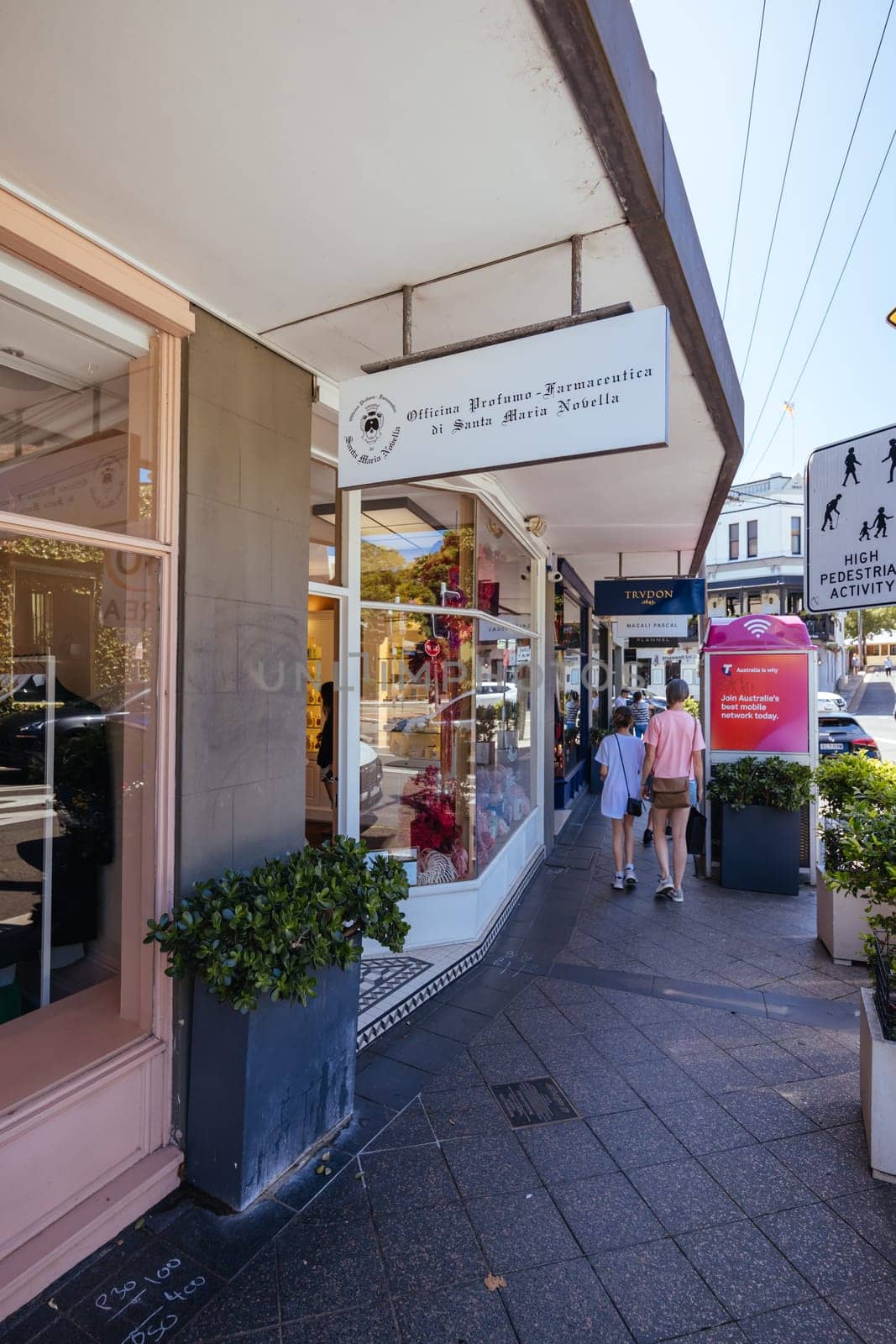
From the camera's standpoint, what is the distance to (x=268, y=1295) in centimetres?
207

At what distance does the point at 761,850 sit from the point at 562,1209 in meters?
4.64

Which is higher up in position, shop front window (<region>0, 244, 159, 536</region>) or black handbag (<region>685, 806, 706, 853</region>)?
shop front window (<region>0, 244, 159, 536</region>)

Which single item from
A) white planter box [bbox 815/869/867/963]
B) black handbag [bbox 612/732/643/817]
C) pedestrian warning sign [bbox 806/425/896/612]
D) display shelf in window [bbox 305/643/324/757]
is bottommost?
white planter box [bbox 815/869/867/963]

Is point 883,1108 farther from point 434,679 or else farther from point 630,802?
point 630,802

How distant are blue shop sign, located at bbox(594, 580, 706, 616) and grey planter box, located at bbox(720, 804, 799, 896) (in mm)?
3265

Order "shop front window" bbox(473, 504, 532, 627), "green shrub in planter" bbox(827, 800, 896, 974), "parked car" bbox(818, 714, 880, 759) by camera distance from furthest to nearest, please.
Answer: "parked car" bbox(818, 714, 880, 759)
"shop front window" bbox(473, 504, 532, 627)
"green shrub in planter" bbox(827, 800, 896, 974)

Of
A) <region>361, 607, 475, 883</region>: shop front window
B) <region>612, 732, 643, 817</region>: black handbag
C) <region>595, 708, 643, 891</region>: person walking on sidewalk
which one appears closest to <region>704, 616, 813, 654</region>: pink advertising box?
<region>595, 708, 643, 891</region>: person walking on sidewalk

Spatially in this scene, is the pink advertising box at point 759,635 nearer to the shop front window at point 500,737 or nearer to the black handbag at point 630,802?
the black handbag at point 630,802

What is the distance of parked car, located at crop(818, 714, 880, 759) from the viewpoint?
13.8 m

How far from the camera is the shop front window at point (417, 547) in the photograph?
182 inches

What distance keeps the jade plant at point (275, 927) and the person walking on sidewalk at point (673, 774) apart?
12.8 feet

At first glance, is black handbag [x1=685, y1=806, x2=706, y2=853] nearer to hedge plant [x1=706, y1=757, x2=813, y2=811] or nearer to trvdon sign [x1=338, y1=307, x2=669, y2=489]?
hedge plant [x1=706, y1=757, x2=813, y2=811]

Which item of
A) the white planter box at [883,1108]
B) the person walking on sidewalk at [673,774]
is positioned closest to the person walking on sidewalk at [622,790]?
the person walking on sidewalk at [673,774]

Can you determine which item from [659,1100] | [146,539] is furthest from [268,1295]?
[146,539]
